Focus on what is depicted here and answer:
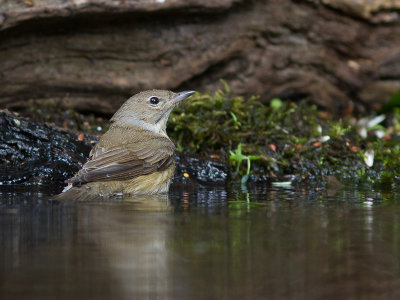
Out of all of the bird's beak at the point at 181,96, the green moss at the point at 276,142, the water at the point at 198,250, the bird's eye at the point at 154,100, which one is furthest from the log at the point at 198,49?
the water at the point at 198,250

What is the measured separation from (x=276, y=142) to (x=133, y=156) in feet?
8.67

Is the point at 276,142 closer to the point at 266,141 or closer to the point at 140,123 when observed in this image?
Result: the point at 266,141

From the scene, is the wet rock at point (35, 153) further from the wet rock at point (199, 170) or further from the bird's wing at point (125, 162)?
the wet rock at point (199, 170)

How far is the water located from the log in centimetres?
342

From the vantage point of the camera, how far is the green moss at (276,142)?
7.40 m

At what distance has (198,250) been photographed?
337 cm

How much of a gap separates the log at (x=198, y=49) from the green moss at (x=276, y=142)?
35.4 inches

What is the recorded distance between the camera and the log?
800 centimetres

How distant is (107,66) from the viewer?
870 centimetres

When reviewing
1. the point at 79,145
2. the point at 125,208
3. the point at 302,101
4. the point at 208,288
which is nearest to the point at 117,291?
the point at 208,288

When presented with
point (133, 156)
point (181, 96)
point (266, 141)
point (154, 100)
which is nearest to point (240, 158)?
point (266, 141)

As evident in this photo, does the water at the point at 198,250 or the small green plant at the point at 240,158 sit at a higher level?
the small green plant at the point at 240,158

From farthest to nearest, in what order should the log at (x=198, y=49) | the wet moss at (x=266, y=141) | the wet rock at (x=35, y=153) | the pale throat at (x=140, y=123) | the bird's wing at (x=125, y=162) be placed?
the log at (x=198, y=49) < the wet moss at (x=266, y=141) < the pale throat at (x=140, y=123) < the wet rock at (x=35, y=153) < the bird's wing at (x=125, y=162)

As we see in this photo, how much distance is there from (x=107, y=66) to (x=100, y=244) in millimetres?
5637
